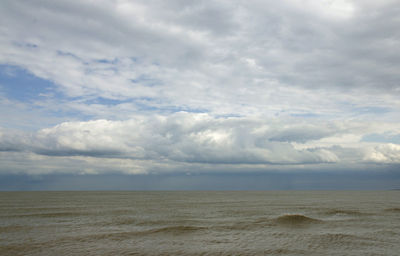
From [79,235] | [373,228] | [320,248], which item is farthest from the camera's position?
[373,228]

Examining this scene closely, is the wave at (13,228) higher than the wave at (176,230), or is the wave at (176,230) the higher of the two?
the wave at (13,228)

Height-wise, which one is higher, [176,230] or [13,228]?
[13,228]

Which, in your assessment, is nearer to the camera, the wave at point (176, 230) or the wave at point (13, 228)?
the wave at point (176, 230)

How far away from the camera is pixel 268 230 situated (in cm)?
3628

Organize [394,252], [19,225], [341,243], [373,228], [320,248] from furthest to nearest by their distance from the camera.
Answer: [19,225] → [373,228] → [341,243] → [320,248] → [394,252]

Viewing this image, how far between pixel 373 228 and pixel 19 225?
163 feet

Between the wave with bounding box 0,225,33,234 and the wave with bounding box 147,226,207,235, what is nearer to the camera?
the wave with bounding box 147,226,207,235

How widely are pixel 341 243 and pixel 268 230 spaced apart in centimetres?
970

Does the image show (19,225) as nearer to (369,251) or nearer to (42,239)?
(42,239)

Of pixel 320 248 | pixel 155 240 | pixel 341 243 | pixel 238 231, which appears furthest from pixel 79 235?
pixel 341 243

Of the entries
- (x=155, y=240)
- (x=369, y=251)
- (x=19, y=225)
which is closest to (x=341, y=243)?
(x=369, y=251)

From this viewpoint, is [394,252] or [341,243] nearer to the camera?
[394,252]

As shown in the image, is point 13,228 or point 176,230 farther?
point 13,228

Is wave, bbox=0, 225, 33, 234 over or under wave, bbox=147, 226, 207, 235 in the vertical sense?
over
